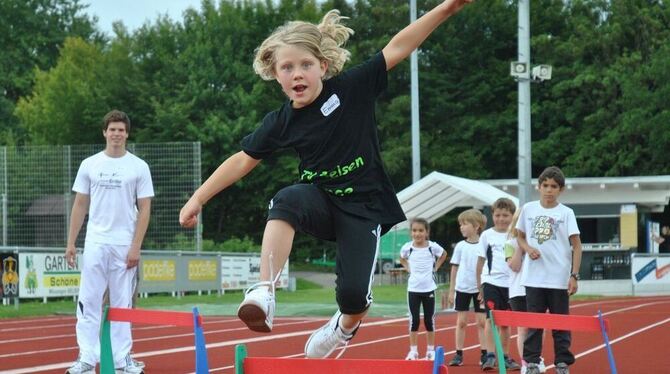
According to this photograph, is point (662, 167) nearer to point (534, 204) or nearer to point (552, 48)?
point (552, 48)

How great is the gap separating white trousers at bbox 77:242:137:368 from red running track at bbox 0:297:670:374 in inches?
57.8

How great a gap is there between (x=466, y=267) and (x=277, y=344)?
113 inches

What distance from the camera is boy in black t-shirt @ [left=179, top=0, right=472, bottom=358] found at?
6.14m

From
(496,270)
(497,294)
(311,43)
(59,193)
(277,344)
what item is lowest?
(277,344)

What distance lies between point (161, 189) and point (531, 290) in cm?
2027

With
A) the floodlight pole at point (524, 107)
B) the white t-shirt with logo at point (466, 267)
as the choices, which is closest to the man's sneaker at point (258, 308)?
the white t-shirt with logo at point (466, 267)

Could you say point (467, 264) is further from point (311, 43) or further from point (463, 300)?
point (311, 43)

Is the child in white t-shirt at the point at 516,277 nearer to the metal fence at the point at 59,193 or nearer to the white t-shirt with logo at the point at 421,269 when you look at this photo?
the white t-shirt with logo at the point at 421,269

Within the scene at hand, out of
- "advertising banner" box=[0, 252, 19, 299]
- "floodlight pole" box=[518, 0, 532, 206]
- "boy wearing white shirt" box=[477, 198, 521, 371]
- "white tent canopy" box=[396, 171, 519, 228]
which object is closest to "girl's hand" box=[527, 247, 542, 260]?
"boy wearing white shirt" box=[477, 198, 521, 371]

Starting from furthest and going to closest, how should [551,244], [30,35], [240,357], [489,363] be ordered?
1. [30,35]
2. [489,363]
3. [551,244]
4. [240,357]

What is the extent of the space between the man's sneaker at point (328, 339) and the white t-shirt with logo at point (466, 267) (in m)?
5.89

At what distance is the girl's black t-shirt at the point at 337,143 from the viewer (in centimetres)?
619

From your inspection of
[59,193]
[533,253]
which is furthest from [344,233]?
[59,193]

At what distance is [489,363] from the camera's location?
37.3 feet
